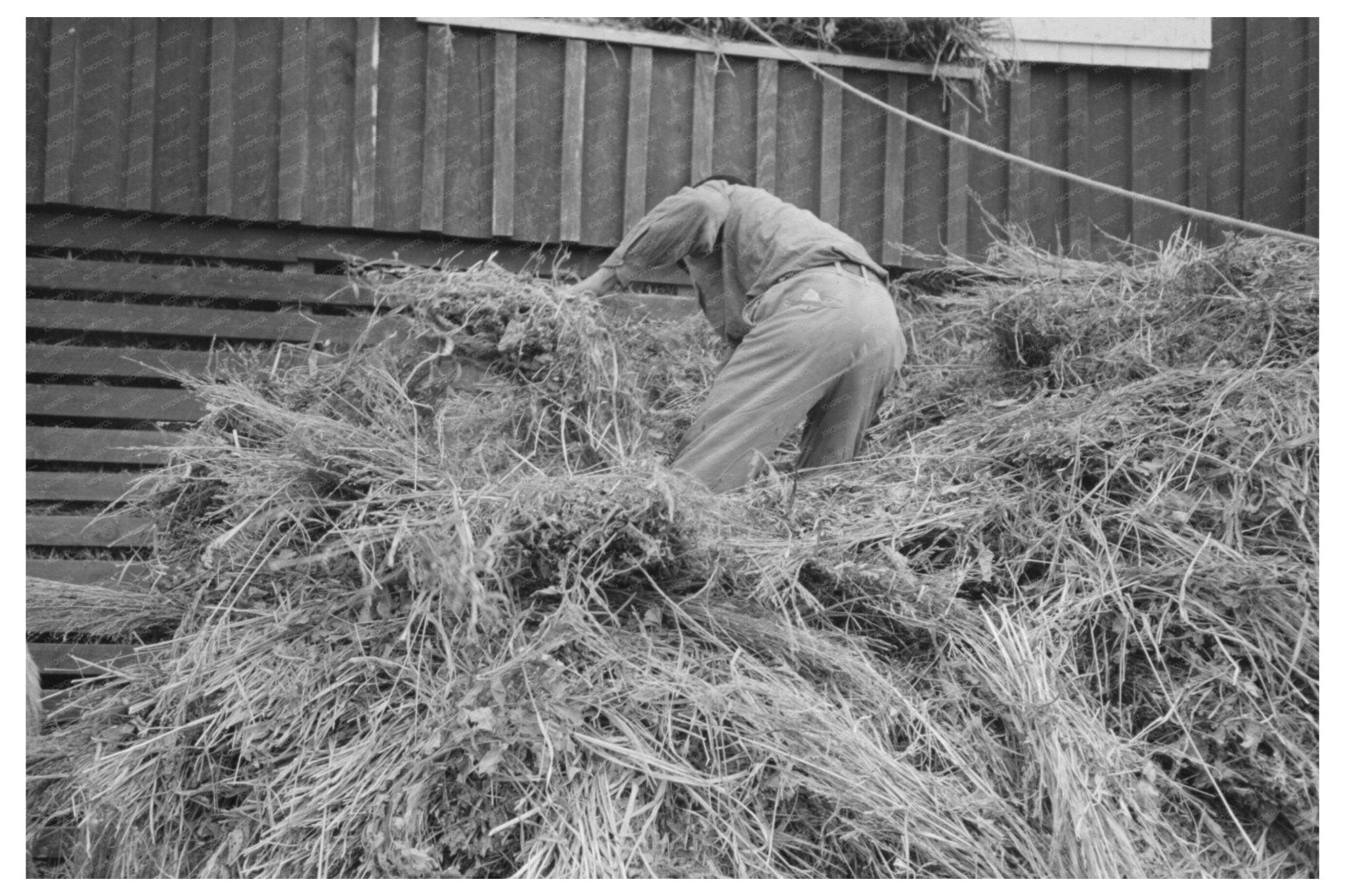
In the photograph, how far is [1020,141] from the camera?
5613 mm

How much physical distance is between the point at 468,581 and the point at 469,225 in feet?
8.84

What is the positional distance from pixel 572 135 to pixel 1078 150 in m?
2.43

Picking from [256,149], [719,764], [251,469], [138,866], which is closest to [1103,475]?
[719,764]

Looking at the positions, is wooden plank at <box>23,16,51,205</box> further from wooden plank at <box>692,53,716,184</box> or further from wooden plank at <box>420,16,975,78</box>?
wooden plank at <box>692,53,716,184</box>

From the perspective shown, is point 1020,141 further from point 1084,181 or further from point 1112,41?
point 1084,181

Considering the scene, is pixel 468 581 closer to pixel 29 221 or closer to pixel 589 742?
pixel 589 742

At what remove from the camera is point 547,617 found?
9.52 ft

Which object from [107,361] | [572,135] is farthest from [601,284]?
[107,361]

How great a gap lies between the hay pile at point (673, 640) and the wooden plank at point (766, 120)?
6.10 ft

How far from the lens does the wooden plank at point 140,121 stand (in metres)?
4.82

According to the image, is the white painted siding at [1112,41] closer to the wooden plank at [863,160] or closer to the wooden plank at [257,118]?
the wooden plank at [863,160]

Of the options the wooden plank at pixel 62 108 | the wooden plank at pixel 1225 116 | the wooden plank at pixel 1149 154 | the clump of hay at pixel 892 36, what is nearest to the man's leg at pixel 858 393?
the clump of hay at pixel 892 36

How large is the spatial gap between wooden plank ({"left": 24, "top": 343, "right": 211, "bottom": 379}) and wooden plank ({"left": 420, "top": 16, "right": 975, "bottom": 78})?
176 cm

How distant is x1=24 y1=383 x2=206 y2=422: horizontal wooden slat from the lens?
4.73 meters
